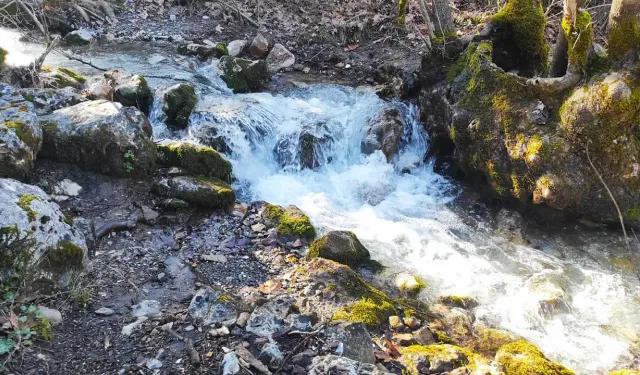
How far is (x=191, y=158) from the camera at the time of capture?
6844mm

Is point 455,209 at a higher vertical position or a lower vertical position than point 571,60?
lower

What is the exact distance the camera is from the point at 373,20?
513 inches

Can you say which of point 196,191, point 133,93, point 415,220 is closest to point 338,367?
point 196,191

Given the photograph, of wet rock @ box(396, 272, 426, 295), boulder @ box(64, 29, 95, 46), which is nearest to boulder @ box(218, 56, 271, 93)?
boulder @ box(64, 29, 95, 46)

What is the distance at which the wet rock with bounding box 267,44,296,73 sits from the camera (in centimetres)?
1158

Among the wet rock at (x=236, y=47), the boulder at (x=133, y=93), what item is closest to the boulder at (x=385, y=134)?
the boulder at (x=133, y=93)

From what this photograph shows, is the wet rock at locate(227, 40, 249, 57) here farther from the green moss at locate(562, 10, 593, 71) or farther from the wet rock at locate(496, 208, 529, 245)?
the green moss at locate(562, 10, 593, 71)

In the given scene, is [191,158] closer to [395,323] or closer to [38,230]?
[38,230]

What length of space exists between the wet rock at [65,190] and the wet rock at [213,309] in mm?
2863

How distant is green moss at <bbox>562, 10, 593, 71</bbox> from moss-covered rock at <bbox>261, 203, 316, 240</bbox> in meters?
3.98

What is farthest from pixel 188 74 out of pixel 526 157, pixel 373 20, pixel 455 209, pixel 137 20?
pixel 526 157

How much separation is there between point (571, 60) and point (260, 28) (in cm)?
924

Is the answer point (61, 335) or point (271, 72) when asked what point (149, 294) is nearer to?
point (61, 335)

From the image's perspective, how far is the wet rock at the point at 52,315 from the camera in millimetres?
3646
